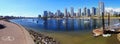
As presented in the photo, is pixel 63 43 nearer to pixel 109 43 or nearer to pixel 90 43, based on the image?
pixel 90 43

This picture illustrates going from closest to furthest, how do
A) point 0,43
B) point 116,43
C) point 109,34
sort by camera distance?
point 0,43, point 116,43, point 109,34

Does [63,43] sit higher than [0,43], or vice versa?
[0,43]

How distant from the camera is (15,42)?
21906 millimetres

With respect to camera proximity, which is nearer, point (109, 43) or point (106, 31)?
point (109, 43)

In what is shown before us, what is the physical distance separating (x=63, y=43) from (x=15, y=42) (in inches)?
605

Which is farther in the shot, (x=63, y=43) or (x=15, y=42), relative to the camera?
(x=63, y=43)

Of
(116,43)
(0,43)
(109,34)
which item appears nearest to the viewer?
(0,43)

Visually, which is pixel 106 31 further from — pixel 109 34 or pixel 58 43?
pixel 58 43

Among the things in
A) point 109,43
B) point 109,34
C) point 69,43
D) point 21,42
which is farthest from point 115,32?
point 21,42

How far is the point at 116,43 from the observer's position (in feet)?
118

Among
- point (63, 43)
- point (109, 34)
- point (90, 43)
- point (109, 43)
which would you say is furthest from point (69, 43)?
point (109, 34)

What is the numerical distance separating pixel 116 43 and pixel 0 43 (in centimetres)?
2054

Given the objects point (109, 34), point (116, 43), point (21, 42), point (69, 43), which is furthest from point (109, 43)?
point (21, 42)

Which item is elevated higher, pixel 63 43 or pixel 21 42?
pixel 21 42
